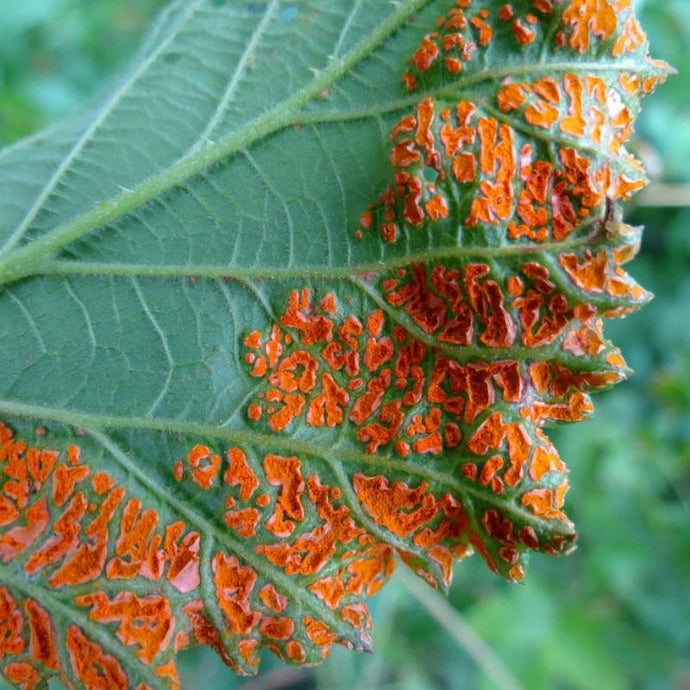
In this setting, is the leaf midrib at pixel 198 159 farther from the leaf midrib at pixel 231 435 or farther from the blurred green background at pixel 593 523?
the blurred green background at pixel 593 523

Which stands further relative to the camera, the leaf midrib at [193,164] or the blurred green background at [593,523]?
the blurred green background at [593,523]

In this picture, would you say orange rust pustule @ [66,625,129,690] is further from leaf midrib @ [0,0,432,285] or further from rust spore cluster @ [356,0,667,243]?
rust spore cluster @ [356,0,667,243]

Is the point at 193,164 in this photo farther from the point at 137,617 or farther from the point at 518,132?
the point at 137,617

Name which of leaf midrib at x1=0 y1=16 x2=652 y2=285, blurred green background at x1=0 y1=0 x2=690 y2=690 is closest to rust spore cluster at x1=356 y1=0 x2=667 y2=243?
leaf midrib at x1=0 y1=16 x2=652 y2=285

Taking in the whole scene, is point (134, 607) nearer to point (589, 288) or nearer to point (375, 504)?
point (375, 504)

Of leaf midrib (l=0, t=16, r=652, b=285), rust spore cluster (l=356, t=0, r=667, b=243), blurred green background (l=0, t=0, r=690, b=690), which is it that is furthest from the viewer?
blurred green background (l=0, t=0, r=690, b=690)

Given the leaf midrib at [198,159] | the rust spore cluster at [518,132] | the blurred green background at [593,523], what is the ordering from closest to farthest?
the rust spore cluster at [518,132], the leaf midrib at [198,159], the blurred green background at [593,523]

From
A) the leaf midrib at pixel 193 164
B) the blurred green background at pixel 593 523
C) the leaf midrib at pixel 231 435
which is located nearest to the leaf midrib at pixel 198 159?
the leaf midrib at pixel 193 164

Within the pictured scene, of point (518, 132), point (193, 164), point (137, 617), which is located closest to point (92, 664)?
point (137, 617)
